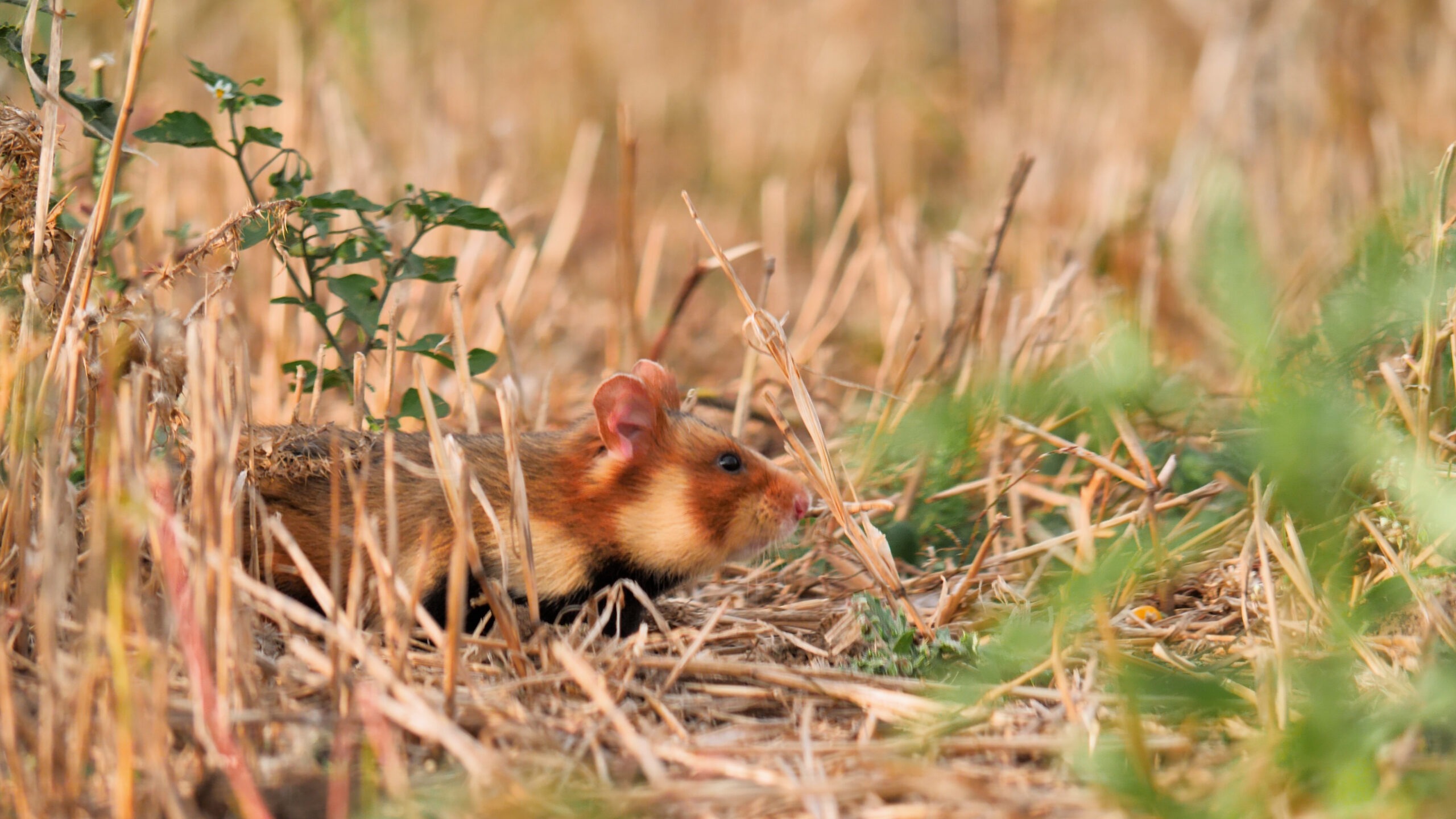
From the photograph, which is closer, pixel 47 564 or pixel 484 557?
pixel 47 564

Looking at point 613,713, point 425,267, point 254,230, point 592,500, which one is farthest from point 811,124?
point 613,713

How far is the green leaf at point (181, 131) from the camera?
298 cm

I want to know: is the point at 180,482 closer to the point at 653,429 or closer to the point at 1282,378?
the point at 653,429

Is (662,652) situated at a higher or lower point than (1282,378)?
lower

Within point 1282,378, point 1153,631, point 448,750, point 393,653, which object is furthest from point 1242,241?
point 1153,631

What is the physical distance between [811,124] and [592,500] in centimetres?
672

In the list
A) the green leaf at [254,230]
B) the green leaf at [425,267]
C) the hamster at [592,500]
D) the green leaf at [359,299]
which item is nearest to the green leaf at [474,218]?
the green leaf at [425,267]

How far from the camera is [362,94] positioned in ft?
22.2

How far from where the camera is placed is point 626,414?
10.2 feet

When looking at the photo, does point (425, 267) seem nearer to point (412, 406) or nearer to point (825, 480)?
point (412, 406)

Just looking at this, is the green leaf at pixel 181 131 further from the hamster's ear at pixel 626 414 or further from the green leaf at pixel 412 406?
the hamster's ear at pixel 626 414

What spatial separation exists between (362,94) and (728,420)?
3.34 m

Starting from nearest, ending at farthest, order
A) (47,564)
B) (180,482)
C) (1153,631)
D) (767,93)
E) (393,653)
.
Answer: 1. (47,564)
2. (393,653)
3. (180,482)
4. (1153,631)
5. (767,93)

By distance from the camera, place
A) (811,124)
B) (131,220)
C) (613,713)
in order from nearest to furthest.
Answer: (613,713)
(131,220)
(811,124)
